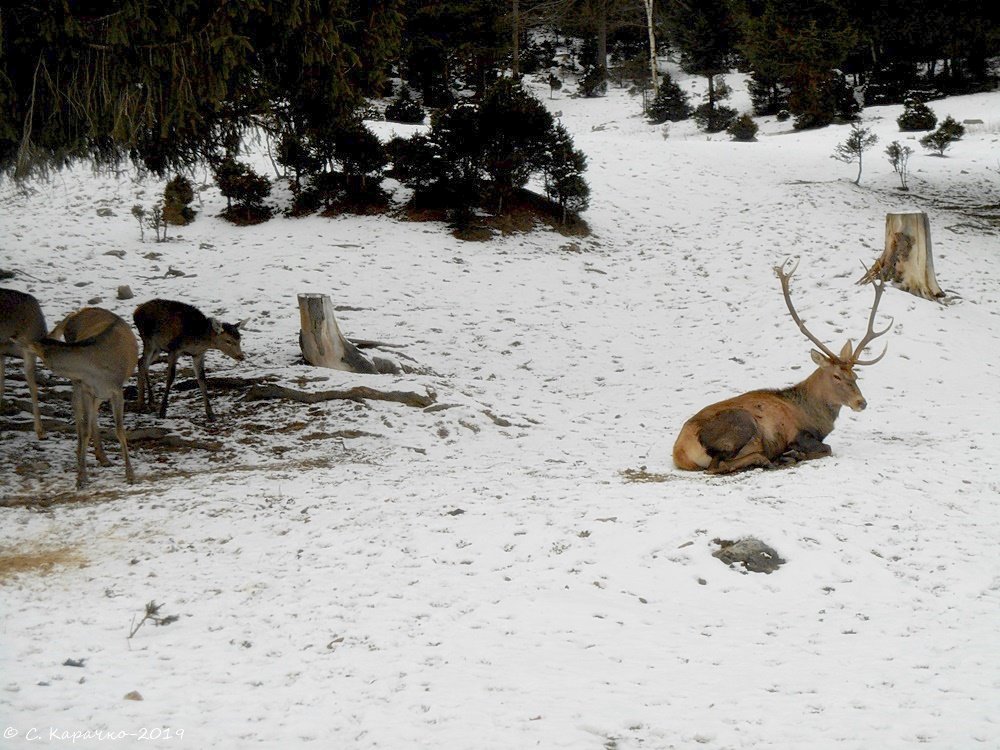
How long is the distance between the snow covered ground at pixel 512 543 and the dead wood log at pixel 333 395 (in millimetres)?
170

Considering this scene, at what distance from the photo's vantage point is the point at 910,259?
1326 cm

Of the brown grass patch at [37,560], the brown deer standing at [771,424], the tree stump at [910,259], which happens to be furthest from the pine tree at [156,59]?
the tree stump at [910,259]

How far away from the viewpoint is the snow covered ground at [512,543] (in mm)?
3943

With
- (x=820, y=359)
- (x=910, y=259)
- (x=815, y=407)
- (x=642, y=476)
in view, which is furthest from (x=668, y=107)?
(x=642, y=476)

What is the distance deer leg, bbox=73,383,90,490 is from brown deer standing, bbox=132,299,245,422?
179 cm

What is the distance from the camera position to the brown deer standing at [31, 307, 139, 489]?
694 cm

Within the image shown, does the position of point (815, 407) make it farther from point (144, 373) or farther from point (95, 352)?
point (144, 373)

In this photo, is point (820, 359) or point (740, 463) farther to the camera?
point (820, 359)

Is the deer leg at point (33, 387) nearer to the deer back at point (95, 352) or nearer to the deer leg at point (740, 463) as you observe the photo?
the deer back at point (95, 352)

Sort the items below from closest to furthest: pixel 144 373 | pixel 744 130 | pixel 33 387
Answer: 1. pixel 33 387
2. pixel 144 373
3. pixel 744 130

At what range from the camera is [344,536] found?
6074mm

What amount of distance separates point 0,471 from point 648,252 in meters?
12.8

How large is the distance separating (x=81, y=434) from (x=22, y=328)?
1.82 metres

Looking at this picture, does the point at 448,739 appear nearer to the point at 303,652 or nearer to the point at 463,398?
the point at 303,652
